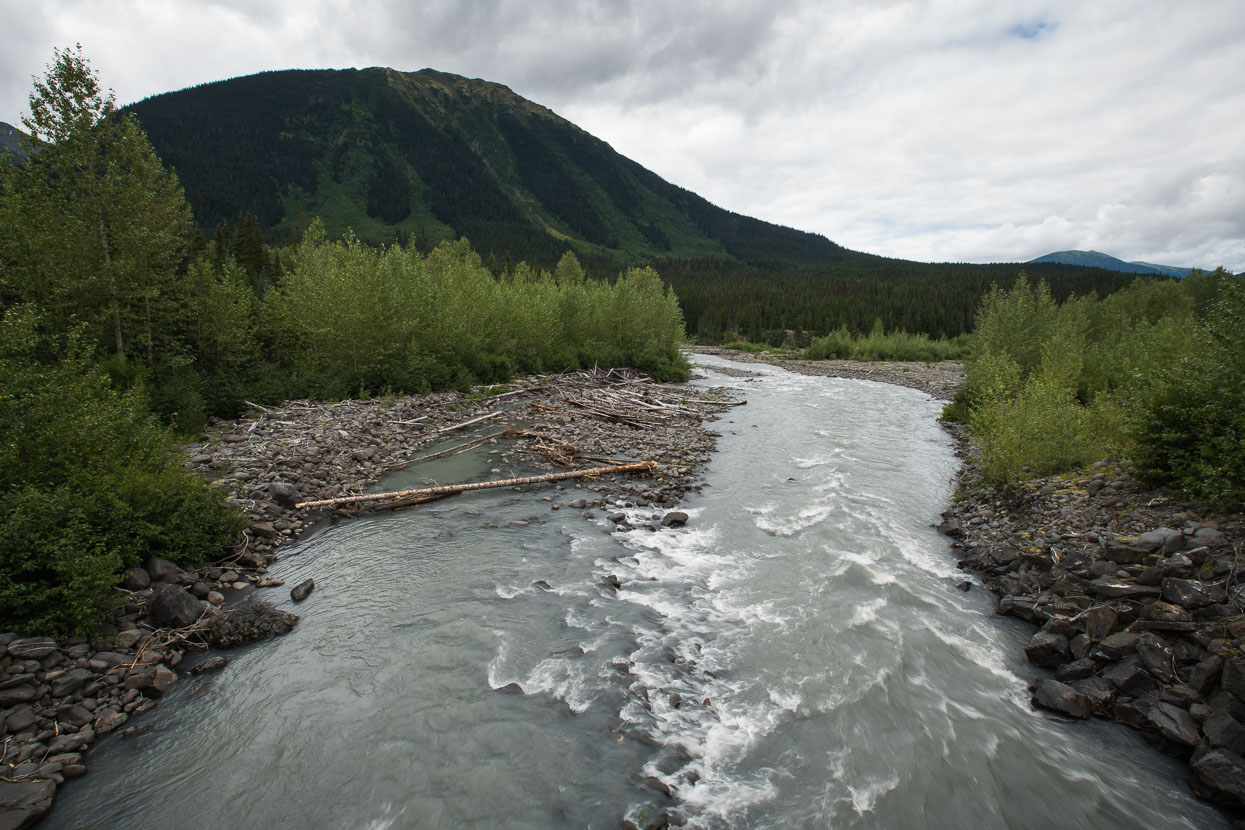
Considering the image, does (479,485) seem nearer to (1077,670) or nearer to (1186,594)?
(1077,670)

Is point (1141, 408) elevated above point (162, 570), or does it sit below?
above

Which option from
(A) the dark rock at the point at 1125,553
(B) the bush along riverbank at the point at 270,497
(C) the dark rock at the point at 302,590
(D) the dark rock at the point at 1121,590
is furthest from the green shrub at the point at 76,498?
(A) the dark rock at the point at 1125,553

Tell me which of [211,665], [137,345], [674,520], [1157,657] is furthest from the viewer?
[137,345]

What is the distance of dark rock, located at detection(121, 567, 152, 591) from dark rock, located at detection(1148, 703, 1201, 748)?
17388mm

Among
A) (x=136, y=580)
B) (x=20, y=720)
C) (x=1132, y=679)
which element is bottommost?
(x=20, y=720)

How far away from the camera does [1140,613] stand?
8.98 metres

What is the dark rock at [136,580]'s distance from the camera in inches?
400

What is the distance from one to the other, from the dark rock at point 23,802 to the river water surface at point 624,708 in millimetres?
248

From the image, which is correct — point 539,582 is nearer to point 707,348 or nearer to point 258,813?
point 258,813

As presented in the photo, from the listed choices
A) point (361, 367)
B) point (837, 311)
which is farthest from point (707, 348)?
point (361, 367)

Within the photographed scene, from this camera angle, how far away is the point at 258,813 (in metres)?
6.77

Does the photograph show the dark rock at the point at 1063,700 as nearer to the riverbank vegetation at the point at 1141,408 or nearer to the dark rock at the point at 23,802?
the riverbank vegetation at the point at 1141,408

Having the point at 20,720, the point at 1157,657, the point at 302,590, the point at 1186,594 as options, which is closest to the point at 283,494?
the point at 302,590

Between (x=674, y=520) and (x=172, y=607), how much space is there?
1180 centimetres
